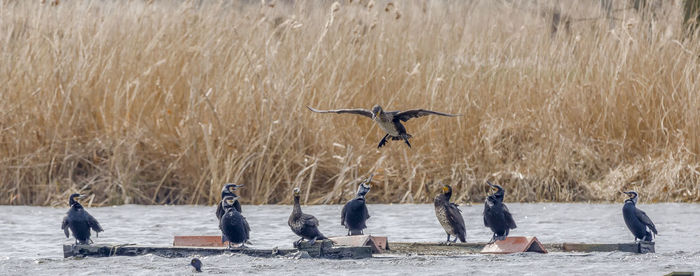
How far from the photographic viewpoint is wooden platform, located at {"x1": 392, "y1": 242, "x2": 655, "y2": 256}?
805cm

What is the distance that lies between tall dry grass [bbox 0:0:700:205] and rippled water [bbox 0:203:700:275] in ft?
1.06

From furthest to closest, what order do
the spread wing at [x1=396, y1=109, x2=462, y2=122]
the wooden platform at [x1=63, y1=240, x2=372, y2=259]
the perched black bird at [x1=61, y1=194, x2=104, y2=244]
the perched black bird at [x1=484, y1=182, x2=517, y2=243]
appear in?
the perched black bird at [x1=484, y1=182, x2=517, y2=243] < the perched black bird at [x1=61, y1=194, x2=104, y2=244] < the wooden platform at [x1=63, y1=240, x2=372, y2=259] < the spread wing at [x1=396, y1=109, x2=462, y2=122]

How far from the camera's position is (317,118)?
37.9 ft

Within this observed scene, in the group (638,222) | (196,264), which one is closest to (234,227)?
(196,264)

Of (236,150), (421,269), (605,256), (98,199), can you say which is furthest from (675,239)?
(98,199)

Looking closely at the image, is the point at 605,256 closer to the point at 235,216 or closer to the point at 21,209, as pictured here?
the point at 235,216

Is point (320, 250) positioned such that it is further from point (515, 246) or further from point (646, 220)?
point (646, 220)

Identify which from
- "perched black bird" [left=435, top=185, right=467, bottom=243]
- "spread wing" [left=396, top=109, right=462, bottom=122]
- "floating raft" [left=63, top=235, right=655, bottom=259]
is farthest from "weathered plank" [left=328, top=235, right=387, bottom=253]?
"spread wing" [left=396, top=109, right=462, bottom=122]

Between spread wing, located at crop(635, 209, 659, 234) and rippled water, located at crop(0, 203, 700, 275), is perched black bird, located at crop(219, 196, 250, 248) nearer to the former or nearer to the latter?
rippled water, located at crop(0, 203, 700, 275)

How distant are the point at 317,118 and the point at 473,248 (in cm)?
357

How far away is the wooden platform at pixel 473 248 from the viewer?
8055 millimetres

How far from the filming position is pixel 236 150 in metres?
11.3

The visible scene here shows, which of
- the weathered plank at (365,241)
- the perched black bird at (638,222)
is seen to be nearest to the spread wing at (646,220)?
the perched black bird at (638,222)

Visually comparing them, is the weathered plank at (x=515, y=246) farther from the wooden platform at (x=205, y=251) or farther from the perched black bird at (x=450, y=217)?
the wooden platform at (x=205, y=251)
